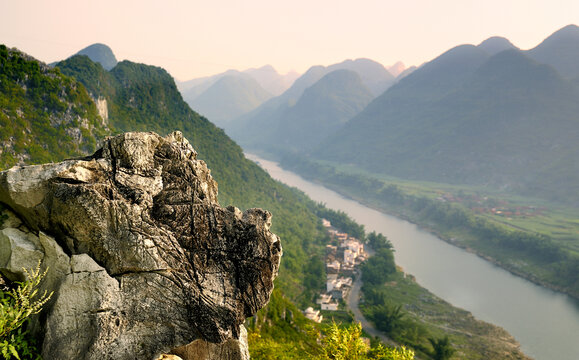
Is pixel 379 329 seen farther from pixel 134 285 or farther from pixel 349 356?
pixel 134 285

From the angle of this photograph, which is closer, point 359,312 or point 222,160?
point 359,312

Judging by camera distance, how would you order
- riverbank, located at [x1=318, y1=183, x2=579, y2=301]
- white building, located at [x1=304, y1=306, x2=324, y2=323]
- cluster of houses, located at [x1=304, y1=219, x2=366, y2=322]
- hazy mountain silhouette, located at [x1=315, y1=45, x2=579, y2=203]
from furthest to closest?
hazy mountain silhouette, located at [x1=315, y1=45, x2=579, y2=203]
riverbank, located at [x1=318, y1=183, x2=579, y2=301]
cluster of houses, located at [x1=304, y1=219, x2=366, y2=322]
white building, located at [x1=304, y1=306, x2=324, y2=323]

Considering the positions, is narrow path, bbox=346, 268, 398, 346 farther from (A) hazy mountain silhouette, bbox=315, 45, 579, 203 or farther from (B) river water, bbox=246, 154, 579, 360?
(A) hazy mountain silhouette, bbox=315, 45, 579, 203

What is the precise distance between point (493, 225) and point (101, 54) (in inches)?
5741

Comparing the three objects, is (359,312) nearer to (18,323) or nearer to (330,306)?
(330,306)

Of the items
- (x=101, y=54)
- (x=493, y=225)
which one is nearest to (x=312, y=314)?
(x=493, y=225)

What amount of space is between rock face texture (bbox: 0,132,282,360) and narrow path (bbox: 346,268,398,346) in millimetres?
33726

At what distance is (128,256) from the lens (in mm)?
6254

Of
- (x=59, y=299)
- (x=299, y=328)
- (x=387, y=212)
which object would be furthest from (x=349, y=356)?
(x=387, y=212)

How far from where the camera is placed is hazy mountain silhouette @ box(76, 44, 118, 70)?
4756 inches

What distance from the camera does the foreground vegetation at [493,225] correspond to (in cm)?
5522

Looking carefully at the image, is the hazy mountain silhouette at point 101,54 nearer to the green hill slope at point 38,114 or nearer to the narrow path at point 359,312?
the green hill slope at point 38,114

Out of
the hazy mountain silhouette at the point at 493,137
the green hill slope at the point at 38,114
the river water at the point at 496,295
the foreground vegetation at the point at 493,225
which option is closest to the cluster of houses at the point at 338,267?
the river water at the point at 496,295

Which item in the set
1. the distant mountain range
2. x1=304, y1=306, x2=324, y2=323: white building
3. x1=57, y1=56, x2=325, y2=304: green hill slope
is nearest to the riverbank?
x1=57, y1=56, x2=325, y2=304: green hill slope
